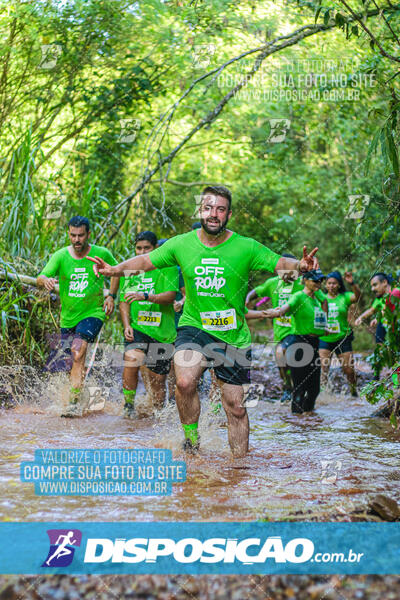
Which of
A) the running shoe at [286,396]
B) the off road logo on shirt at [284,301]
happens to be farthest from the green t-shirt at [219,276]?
the running shoe at [286,396]

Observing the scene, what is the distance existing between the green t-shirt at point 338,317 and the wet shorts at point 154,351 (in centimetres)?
335

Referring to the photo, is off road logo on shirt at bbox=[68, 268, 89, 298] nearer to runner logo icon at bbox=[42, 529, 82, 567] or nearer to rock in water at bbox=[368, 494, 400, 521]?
runner logo icon at bbox=[42, 529, 82, 567]

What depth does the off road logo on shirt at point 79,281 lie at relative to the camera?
7.41 metres

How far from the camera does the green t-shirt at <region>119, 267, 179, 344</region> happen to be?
7.48 m

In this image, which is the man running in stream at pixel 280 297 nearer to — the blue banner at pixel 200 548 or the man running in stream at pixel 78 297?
the man running in stream at pixel 78 297

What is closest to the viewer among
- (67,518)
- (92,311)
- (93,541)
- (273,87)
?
(93,541)

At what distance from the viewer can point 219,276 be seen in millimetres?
5121

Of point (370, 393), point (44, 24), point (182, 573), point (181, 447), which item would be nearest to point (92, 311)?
point (181, 447)

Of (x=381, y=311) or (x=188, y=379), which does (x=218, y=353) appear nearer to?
(x=188, y=379)

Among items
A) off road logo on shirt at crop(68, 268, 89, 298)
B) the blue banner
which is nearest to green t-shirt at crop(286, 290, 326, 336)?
off road logo on shirt at crop(68, 268, 89, 298)

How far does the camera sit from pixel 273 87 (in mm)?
16203

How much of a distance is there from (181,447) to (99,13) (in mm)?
10367

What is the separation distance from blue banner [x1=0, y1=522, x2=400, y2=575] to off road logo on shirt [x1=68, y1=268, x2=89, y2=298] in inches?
160

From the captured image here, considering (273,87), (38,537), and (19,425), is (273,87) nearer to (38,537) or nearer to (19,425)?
(19,425)
